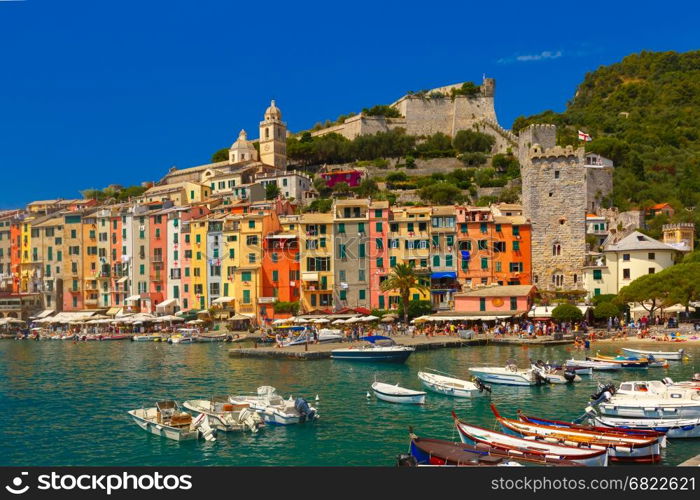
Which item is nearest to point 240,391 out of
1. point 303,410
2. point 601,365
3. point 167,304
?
point 303,410

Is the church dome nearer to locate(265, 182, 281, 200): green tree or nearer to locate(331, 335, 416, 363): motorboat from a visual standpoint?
locate(265, 182, 281, 200): green tree

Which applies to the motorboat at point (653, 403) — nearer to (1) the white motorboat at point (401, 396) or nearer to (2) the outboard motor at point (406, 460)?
(1) the white motorboat at point (401, 396)

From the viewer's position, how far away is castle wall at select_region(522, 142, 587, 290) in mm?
64938

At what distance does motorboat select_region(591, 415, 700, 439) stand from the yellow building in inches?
1757

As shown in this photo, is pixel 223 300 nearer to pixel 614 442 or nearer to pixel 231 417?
pixel 231 417

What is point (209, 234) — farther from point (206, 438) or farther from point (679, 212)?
point (206, 438)

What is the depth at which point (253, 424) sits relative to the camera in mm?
24844

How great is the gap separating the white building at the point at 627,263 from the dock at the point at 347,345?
11.4m

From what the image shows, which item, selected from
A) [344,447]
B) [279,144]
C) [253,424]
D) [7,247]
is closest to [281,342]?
[253,424]

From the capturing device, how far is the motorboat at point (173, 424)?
2359cm

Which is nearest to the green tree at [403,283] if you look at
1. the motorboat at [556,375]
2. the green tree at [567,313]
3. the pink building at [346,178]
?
the green tree at [567,313]

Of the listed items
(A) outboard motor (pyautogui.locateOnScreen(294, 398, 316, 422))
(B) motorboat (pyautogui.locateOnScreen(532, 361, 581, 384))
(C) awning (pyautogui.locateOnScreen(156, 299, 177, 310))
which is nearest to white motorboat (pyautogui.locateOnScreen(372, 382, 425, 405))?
(A) outboard motor (pyautogui.locateOnScreen(294, 398, 316, 422))
